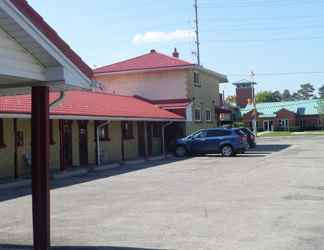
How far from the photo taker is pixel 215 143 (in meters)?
31.7

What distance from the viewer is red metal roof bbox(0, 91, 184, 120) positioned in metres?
19.8

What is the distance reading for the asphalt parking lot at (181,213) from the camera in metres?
8.62

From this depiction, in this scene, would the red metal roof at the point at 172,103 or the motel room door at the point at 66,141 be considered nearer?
the motel room door at the point at 66,141

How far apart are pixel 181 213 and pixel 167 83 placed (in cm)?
2890

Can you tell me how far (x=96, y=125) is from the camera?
26656 mm

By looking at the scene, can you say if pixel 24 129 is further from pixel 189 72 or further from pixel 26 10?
pixel 189 72

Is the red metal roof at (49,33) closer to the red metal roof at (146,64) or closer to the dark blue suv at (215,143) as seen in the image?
the dark blue suv at (215,143)

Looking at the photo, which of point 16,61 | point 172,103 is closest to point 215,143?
point 172,103

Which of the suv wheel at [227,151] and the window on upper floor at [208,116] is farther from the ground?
the window on upper floor at [208,116]

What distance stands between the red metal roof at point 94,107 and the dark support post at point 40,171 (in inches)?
373

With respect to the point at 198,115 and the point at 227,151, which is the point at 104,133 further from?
the point at 198,115

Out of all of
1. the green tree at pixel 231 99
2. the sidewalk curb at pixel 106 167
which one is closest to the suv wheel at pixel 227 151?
the sidewalk curb at pixel 106 167

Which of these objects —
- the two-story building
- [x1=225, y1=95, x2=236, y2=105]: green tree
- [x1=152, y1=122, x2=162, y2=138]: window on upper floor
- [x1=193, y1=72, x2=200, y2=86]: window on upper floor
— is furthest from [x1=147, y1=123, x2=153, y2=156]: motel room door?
[x1=225, y1=95, x2=236, y2=105]: green tree

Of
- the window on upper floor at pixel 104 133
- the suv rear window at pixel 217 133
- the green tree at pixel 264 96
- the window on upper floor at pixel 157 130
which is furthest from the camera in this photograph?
the green tree at pixel 264 96
